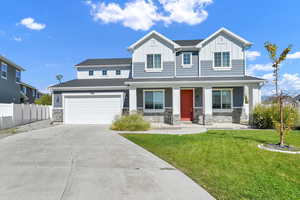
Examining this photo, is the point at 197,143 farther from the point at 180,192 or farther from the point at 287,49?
the point at 287,49

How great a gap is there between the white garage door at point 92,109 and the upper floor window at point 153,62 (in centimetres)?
386

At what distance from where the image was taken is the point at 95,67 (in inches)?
749

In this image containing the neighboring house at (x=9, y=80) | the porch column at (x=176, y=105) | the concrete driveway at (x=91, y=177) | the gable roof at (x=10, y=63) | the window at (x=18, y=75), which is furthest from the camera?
the window at (x=18, y=75)

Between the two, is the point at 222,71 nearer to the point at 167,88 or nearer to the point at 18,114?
the point at 167,88

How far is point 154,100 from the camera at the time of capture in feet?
46.0

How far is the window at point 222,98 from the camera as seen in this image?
13.6 meters

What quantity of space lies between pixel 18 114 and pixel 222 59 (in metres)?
17.6

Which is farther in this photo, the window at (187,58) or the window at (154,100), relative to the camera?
the window at (187,58)

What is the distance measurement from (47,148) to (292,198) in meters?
7.61

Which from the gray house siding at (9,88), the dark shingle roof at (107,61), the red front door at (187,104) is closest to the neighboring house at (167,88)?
the red front door at (187,104)

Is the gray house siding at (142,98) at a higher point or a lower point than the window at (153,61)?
lower

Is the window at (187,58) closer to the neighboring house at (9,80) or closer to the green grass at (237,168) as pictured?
the green grass at (237,168)

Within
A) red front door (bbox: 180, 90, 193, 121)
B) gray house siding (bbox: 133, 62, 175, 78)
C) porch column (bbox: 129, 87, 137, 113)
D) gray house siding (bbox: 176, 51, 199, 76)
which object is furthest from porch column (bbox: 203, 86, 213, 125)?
porch column (bbox: 129, 87, 137, 113)

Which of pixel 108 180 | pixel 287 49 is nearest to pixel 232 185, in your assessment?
pixel 108 180
